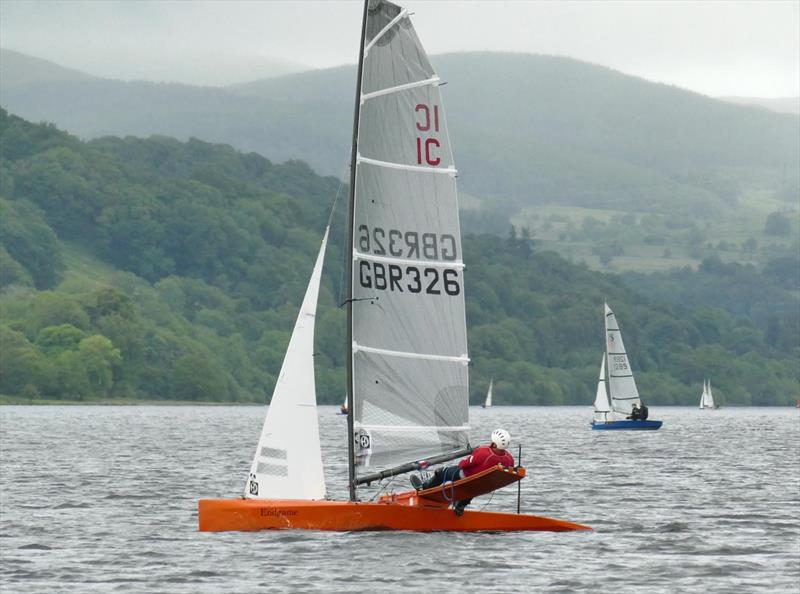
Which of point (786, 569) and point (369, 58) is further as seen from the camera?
point (369, 58)

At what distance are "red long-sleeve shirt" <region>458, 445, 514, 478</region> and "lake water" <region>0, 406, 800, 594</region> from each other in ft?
5.87

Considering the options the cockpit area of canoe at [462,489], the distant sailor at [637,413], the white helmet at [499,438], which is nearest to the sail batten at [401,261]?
the white helmet at [499,438]

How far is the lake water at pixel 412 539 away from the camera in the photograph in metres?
34.9

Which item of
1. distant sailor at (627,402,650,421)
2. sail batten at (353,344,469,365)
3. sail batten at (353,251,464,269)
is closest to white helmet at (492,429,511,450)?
sail batten at (353,344,469,365)

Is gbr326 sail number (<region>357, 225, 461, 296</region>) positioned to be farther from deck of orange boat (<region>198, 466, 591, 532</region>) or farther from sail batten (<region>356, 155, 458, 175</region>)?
deck of orange boat (<region>198, 466, 591, 532</region>)

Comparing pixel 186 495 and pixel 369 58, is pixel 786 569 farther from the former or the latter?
pixel 186 495

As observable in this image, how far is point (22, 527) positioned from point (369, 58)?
52.9 feet

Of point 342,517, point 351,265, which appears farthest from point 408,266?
point 342,517

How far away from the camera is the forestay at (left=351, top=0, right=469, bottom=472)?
3966cm

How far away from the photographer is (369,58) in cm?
3941

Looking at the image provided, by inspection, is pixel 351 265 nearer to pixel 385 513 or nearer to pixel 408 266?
pixel 408 266

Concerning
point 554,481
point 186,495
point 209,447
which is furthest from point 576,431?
point 186,495

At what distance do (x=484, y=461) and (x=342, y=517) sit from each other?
356 cm

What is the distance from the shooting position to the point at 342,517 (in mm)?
39188
